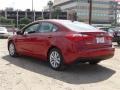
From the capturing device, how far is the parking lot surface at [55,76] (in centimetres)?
698

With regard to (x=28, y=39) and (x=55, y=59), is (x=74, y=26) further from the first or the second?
(x=28, y=39)

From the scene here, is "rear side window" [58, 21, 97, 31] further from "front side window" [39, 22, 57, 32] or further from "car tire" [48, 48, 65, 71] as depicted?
"car tire" [48, 48, 65, 71]

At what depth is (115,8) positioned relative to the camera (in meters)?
145

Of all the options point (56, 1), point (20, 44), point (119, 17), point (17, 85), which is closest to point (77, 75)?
point (17, 85)

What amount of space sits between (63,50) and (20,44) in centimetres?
268

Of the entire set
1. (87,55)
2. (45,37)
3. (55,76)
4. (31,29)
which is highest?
(31,29)

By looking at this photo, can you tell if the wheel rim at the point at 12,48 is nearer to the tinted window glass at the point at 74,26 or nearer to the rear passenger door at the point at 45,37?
the rear passenger door at the point at 45,37

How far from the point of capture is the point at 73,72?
863 cm

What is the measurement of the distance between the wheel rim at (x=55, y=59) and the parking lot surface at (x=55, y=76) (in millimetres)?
198

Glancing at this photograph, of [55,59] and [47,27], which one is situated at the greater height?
[47,27]

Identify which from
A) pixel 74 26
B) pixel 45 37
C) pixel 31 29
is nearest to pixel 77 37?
pixel 74 26

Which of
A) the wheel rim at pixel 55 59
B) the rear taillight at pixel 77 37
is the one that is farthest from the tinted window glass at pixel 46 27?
the rear taillight at pixel 77 37

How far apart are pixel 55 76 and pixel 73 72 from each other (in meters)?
0.81

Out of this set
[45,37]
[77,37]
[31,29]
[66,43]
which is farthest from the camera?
[31,29]
